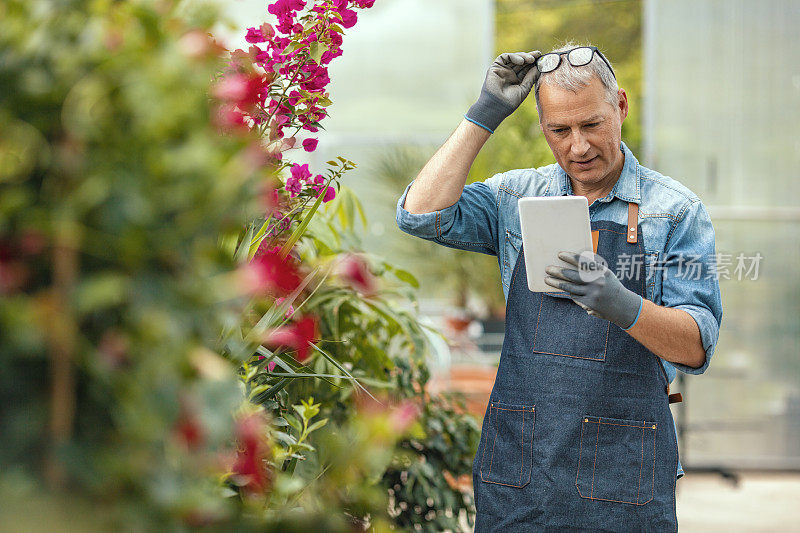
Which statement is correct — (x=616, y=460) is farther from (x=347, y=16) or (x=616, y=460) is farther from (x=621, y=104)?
(x=347, y=16)

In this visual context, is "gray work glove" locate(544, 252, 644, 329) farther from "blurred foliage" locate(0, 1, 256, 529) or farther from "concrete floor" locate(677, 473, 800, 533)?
"concrete floor" locate(677, 473, 800, 533)

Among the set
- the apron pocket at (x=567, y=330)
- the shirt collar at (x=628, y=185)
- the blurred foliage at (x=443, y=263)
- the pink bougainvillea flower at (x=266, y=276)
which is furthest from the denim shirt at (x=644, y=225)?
the blurred foliage at (x=443, y=263)

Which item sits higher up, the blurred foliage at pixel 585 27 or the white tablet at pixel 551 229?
the blurred foliage at pixel 585 27

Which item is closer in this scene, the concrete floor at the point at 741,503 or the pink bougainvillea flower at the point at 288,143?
the pink bougainvillea flower at the point at 288,143

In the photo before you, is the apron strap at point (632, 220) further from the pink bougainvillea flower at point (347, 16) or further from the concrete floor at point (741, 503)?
the concrete floor at point (741, 503)

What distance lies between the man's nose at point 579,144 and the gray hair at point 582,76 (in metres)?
0.07

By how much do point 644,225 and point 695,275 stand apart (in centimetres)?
12

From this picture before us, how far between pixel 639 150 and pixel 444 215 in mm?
3550

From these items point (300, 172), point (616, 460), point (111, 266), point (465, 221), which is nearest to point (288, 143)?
point (300, 172)

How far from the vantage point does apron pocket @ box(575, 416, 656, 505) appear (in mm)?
1314

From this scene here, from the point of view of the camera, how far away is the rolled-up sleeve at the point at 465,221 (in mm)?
1440

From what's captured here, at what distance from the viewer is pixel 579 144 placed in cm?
135

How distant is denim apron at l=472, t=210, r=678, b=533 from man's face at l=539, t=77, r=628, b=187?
0.11 metres

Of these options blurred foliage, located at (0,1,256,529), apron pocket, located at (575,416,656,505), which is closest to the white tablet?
apron pocket, located at (575,416,656,505)
